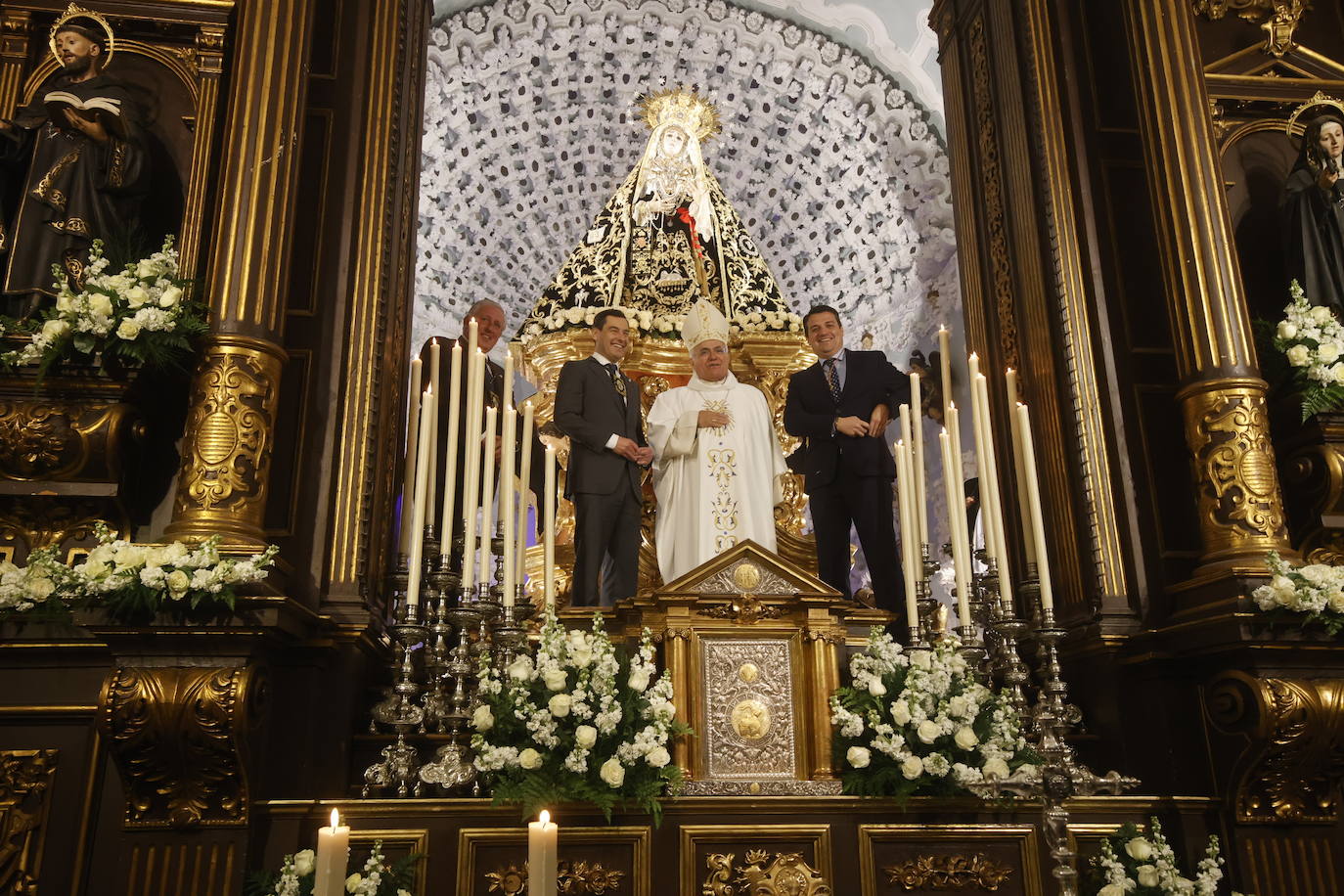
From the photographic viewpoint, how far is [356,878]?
3.08 m

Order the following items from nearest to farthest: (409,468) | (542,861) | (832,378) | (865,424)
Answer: (542,861) → (409,468) → (865,424) → (832,378)

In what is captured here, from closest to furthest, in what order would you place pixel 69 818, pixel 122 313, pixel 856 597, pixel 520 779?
pixel 520 779 < pixel 69 818 < pixel 122 313 < pixel 856 597

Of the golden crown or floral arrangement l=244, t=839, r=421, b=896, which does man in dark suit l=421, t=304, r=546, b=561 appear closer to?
floral arrangement l=244, t=839, r=421, b=896

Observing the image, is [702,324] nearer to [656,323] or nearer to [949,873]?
[656,323]

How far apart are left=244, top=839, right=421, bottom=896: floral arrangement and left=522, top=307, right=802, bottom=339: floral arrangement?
352cm

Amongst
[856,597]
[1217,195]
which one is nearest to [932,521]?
[856,597]

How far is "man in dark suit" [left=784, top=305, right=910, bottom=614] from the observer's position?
5.07 m

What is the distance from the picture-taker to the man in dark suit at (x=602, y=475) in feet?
16.0

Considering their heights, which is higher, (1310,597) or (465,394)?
(465,394)

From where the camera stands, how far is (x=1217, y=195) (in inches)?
184

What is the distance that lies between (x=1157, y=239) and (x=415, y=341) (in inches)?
211

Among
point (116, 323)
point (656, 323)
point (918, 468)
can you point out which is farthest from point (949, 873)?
point (656, 323)

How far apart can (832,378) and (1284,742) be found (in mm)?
2481

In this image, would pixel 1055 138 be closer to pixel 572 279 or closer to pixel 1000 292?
pixel 1000 292
